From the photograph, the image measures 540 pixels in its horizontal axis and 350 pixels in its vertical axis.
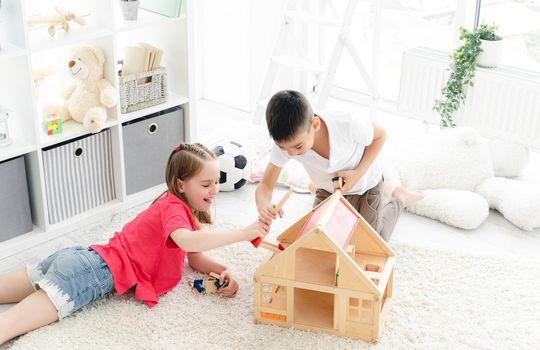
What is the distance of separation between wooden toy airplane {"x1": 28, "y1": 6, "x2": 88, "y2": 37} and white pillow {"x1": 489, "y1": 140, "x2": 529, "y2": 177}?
175 cm

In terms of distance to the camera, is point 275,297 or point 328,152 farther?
point 328,152

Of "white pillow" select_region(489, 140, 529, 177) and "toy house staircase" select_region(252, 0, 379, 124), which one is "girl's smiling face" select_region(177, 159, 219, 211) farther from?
"white pillow" select_region(489, 140, 529, 177)

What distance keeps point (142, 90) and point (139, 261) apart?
80 centimetres

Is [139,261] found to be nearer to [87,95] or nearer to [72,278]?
[72,278]

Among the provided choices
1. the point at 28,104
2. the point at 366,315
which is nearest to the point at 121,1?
the point at 28,104

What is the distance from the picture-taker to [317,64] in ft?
11.3

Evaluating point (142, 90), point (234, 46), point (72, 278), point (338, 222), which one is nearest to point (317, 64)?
point (234, 46)

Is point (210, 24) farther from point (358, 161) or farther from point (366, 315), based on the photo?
point (366, 315)

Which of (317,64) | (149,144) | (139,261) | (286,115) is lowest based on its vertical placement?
(139,261)

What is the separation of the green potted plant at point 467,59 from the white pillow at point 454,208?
1.82 feet

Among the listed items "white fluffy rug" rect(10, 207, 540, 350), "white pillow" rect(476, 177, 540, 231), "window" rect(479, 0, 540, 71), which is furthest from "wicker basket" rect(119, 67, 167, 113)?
"window" rect(479, 0, 540, 71)

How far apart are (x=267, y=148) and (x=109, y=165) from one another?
715mm

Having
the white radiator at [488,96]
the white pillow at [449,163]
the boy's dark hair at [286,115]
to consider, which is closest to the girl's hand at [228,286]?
the boy's dark hair at [286,115]

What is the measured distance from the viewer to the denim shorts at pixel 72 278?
87.8 inches
